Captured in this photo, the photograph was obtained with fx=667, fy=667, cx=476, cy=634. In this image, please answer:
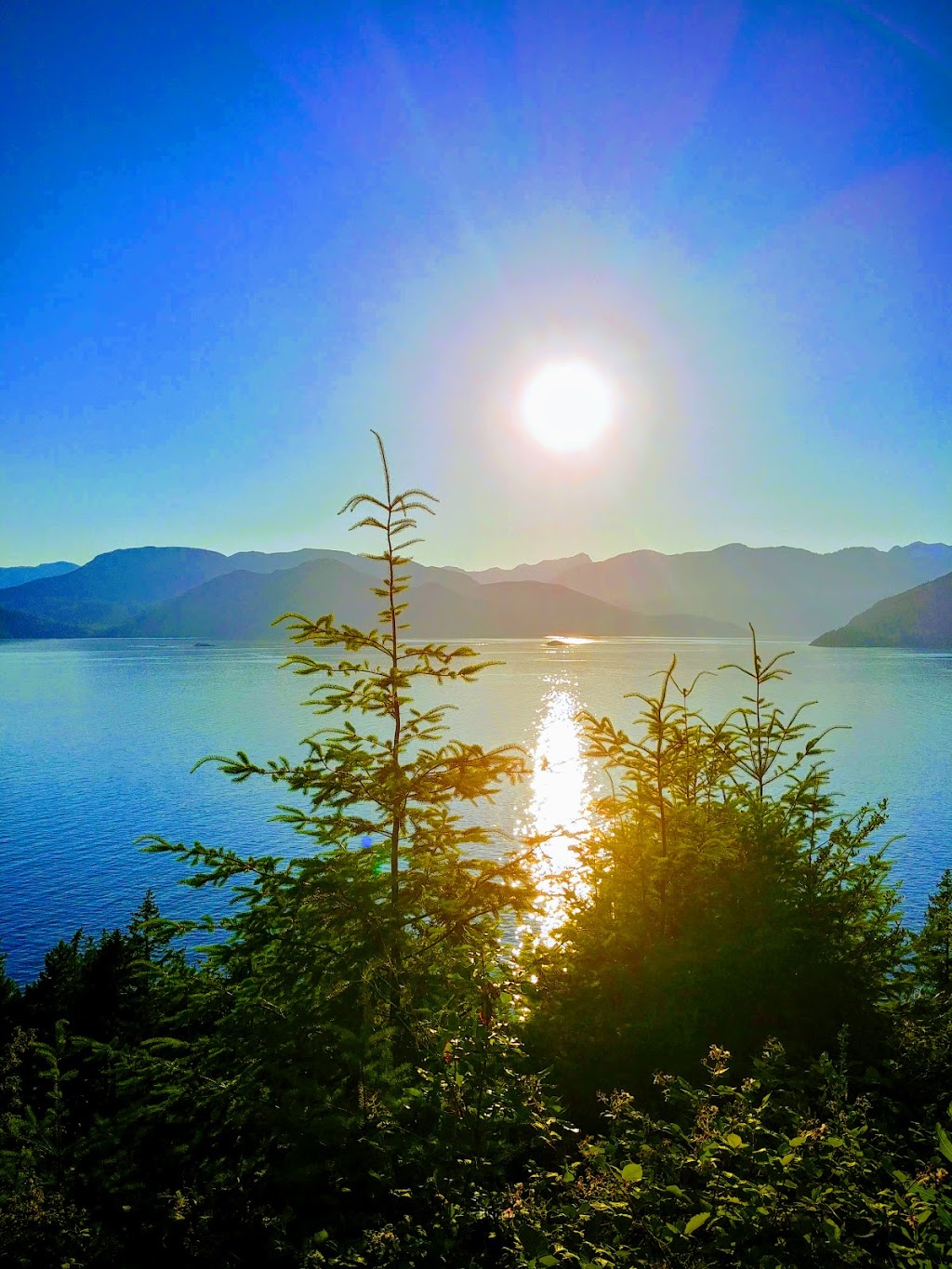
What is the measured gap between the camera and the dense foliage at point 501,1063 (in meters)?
5.11

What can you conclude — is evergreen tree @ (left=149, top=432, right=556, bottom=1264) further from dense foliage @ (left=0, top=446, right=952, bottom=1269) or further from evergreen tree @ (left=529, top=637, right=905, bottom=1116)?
evergreen tree @ (left=529, top=637, right=905, bottom=1116)

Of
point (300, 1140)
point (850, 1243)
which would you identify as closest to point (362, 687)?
point (300, 1140)

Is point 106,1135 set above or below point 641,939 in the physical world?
below

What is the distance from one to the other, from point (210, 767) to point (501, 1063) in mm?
58693

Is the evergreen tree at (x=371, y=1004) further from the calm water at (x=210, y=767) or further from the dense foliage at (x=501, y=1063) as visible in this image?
the calm water at (x=210, y=767)

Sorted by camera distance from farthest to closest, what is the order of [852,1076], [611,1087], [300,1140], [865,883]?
[865,883]
[611,1087]
[852,1076]
[300,1140]

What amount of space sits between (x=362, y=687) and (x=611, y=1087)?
5.86 meters

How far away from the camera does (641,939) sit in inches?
383

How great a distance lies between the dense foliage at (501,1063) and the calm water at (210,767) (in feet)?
9.77

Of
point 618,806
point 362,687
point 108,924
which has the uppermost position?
point 362,687

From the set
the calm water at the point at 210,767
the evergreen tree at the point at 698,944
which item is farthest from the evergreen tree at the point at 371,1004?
the calm water at the point at 210,767

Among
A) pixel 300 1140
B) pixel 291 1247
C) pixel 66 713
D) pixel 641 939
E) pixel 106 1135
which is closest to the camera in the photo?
pixel 291 1247

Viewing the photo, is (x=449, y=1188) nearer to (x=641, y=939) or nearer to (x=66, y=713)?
(x=641, y=939)

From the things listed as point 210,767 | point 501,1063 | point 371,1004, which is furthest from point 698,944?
point 210,767
